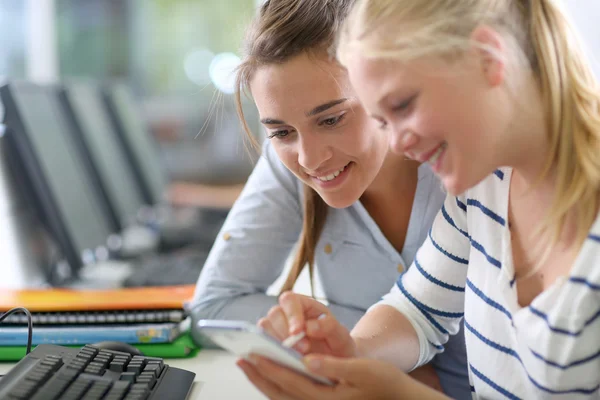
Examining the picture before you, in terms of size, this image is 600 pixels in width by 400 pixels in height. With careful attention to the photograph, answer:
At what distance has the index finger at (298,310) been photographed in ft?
2.56

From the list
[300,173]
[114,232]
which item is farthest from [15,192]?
[300,173]

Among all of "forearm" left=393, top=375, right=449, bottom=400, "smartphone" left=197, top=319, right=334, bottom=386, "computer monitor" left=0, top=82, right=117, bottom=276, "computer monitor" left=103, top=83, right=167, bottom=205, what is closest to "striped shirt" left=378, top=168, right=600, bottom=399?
"forearm" left=393, top=375, right=449, bottom=400

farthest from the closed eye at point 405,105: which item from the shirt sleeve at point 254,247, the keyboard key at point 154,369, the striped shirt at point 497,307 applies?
the shirt sleeve at point 254,247

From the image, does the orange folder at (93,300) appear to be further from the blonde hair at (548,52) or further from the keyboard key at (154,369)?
the blonde hair at (548,52)

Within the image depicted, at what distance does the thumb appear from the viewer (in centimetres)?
66

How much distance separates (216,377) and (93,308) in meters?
0.26

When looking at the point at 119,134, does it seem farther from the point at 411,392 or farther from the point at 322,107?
the point at 411,392

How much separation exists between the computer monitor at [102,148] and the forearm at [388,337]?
1.48 m

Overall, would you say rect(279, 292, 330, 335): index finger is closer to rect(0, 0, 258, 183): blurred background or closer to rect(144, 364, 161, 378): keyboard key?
rect(144, 364, 161, 378): keyboard key

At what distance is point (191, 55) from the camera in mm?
3947

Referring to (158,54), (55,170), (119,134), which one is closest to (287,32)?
(55,170)

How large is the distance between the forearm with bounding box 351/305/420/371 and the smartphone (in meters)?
0.20

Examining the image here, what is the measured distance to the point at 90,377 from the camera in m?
0.77

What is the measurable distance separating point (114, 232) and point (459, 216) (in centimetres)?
154
